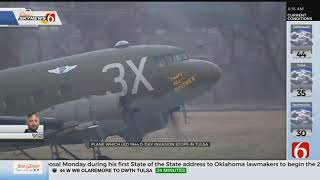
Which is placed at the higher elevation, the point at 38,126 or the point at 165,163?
the point at 38,126

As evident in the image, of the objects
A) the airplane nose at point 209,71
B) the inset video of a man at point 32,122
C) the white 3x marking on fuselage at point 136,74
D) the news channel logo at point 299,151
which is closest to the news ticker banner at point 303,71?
the news channel logo at point 299,151

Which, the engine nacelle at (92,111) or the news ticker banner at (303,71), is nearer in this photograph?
the news ticker banner at (303,71)

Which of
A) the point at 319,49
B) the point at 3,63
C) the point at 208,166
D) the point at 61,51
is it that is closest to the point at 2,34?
the point at 3,63

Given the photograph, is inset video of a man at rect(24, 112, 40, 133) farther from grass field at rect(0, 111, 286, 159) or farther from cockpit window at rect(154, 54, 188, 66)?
cockpit window at rect(154, 54, 188, 66)

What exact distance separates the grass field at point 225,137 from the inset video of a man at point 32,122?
0.59 meters

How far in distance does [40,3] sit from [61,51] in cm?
42

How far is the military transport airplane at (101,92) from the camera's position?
4219mm

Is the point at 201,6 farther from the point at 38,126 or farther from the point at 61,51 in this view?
the point at 38,126

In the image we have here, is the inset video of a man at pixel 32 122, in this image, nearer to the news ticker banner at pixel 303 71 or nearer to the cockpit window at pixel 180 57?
the cockpit window at pixel 180 57

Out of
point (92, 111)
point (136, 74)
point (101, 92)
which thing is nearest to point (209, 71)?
point (136, 74)

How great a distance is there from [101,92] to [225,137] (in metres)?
1.08

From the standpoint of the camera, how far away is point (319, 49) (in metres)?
4.06

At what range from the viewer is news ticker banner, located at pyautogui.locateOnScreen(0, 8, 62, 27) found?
4.18 metres

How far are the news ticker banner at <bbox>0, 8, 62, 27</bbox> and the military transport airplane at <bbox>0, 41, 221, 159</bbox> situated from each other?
0.32 meters
